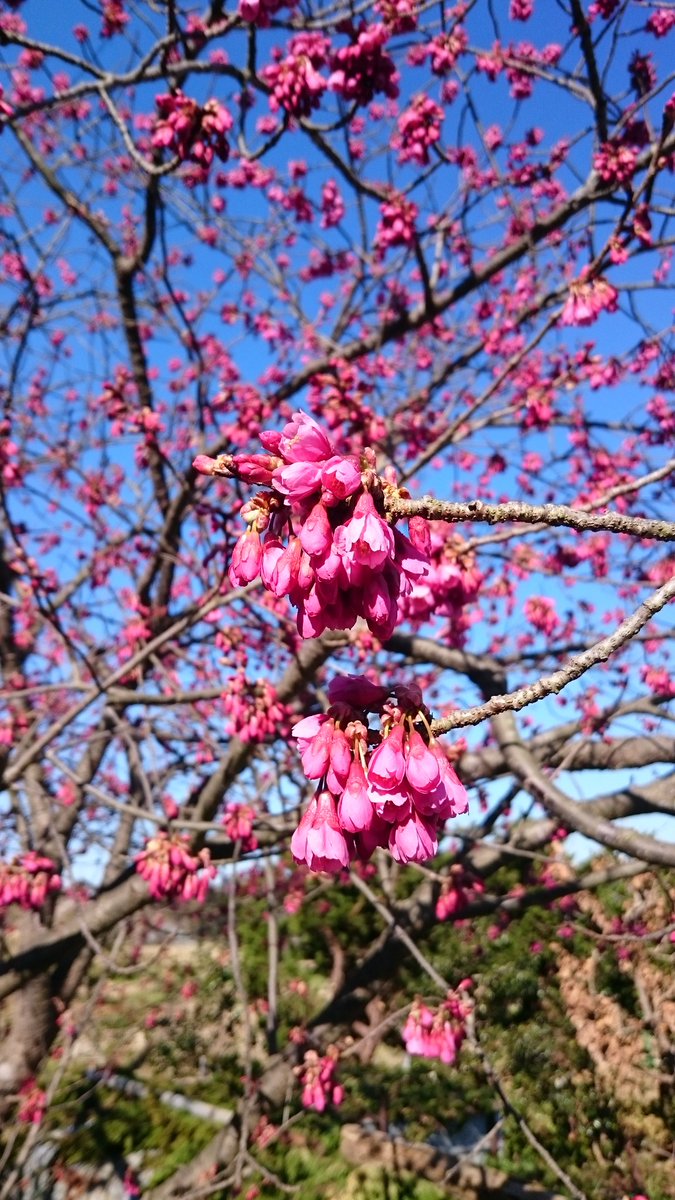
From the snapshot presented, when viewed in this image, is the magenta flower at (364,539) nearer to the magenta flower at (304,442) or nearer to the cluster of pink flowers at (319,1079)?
the magenta flower at (304,442)

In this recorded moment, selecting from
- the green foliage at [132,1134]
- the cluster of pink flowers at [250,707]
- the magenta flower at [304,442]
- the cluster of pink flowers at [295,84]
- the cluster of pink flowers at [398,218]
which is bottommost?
the green foliage at [132,1134]

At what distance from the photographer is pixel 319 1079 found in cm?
397

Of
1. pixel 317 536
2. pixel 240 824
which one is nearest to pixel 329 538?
pixel 317 536

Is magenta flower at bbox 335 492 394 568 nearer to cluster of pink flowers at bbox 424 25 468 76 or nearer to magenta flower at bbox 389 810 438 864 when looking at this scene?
magenta flower at bbox 389 810 438 864

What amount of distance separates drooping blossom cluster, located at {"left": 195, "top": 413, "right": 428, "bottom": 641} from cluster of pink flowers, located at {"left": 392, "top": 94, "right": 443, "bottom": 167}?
4.34 meters

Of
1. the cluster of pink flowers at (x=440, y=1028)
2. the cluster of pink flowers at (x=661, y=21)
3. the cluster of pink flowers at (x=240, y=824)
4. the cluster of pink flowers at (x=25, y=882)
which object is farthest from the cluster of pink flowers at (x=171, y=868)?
the cluster of pink flowers at (x=661, y=21)

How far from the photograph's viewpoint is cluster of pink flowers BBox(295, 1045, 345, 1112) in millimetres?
3943

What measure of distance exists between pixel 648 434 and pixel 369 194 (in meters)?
3.35

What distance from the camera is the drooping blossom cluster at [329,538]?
3.41ft

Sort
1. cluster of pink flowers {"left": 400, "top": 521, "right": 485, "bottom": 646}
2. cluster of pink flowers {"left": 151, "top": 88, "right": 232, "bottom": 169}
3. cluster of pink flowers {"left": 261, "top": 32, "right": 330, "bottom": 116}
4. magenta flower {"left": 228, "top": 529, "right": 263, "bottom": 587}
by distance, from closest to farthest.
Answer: magenta flower {"left": 228, "top": 529, "right": 263, "bottom": 587} < cluster of pink flowers {"left": 400, "top": 521, "right": 485, "bottom": 646} < cluster of pink flowers {"left": 151, "top": 88, "right": 232, "bottom": 169} < cluster of pink flowers {"left": 261, "top": 32, "right": 330, "bottom": 116}

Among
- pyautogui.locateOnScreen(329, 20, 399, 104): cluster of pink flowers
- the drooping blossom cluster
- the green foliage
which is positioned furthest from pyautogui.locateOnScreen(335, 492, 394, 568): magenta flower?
the green foliage

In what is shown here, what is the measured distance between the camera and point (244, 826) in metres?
3.55

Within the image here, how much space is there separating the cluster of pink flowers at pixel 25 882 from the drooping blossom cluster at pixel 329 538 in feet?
10.8

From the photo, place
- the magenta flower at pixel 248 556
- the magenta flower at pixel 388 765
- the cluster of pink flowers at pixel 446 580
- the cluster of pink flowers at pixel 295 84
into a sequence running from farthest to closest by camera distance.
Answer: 1. the cluster of pink flowers at pixel 295 84
2. the cluster of pink flowers at pixel 446 580
3. the magenta flower at pixel 248 556
4. the magenta flower at pixel 388 765
